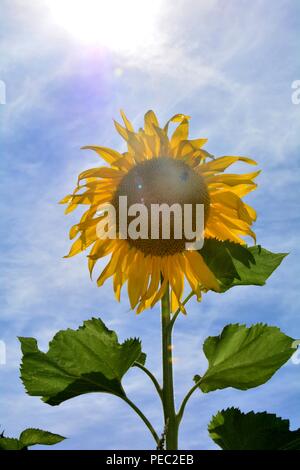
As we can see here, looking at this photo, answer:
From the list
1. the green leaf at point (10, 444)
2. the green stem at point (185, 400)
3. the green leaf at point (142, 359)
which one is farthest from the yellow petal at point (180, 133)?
the green leaf at point (10, 444)

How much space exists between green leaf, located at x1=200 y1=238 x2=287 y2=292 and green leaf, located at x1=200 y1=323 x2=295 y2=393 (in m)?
0.33

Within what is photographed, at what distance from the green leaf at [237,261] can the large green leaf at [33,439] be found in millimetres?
1395

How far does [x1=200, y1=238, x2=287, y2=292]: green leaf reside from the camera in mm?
3492

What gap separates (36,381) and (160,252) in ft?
3.89

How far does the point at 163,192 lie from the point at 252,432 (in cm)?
157

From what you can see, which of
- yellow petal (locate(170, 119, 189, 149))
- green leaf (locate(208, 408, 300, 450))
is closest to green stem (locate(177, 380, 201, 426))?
green leaf (locate(208, 408, 300, 450))

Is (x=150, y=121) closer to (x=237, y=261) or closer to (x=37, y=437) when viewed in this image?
(x=237, y=261)

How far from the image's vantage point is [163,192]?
3932 mm

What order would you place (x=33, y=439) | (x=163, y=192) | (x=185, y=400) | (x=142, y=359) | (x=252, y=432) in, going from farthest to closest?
(x=142, y=359), (x=163, y=192), (x=33, y=439), (x=252, y=432), (x=185, y=400)

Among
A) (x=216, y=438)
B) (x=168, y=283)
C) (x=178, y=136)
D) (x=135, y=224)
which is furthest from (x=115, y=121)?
(x=216, y=438)

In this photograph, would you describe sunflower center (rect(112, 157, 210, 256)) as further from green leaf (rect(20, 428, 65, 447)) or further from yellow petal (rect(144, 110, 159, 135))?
green leaf (rect(20, 428, 65, 447))

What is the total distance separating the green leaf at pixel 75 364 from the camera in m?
3.62

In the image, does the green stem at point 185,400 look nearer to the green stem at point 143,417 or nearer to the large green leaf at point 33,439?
the green stem at point 143,417

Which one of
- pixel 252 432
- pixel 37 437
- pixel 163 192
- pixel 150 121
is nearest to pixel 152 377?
pixel 252 432
